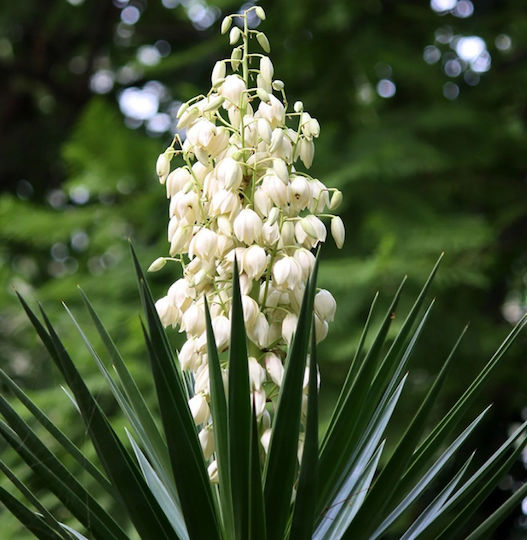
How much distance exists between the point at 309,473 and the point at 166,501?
1.14ft

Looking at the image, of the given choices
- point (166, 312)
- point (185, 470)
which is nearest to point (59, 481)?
point (185, 470)

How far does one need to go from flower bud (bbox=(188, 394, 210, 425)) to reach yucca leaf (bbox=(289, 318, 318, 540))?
28 centimetres

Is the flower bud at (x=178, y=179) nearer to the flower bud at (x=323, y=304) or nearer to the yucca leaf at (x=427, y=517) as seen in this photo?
the flower bud at (x=323, y=304)

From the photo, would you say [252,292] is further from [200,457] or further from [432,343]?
[432,343]

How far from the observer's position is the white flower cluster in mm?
1224

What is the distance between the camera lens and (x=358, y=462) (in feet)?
4.02

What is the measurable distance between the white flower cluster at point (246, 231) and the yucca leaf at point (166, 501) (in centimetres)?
10

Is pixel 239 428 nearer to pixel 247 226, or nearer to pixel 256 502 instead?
pixel 256 502

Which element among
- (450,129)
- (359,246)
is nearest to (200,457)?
(359,246)

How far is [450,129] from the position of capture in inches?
167

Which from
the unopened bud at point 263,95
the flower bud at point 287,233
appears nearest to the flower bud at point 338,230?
the flower bud at point 287,233

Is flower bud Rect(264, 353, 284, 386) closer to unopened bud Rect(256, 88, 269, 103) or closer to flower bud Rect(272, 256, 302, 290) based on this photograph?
flower bud Rect(272, 256, 302, 290)

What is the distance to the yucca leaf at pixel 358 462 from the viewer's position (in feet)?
3.92

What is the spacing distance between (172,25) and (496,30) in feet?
7.95
